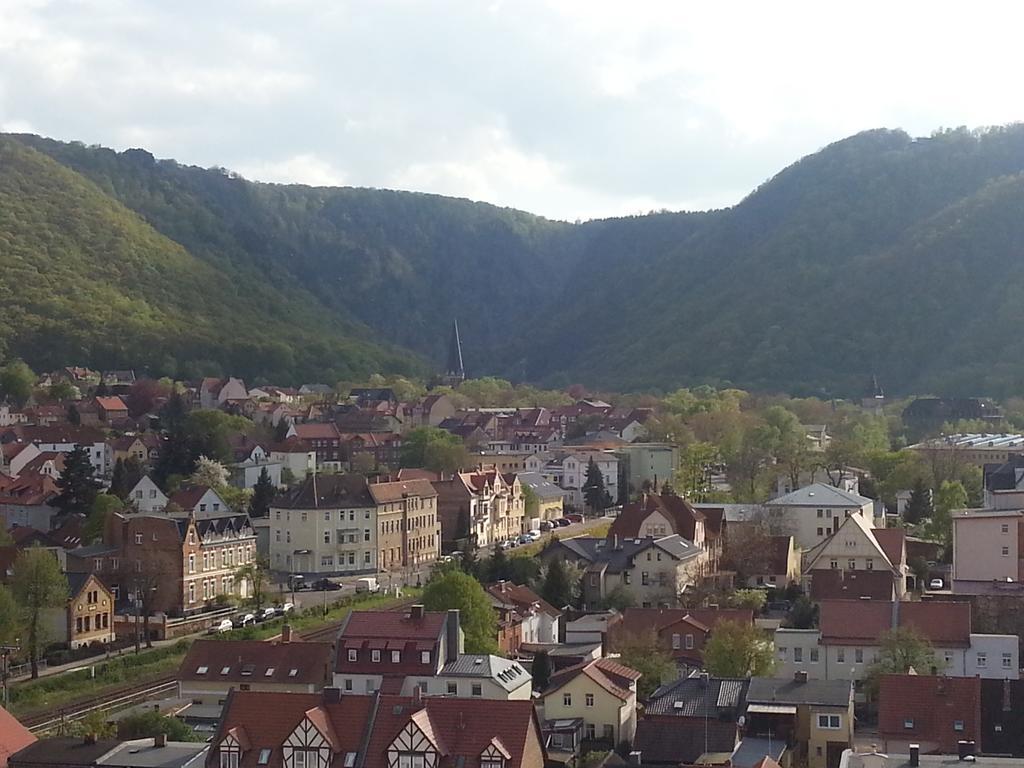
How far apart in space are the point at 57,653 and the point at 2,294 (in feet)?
334

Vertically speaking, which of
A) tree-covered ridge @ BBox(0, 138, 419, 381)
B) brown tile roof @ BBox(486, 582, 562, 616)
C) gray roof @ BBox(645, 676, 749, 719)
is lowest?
gray roof @ BBox(645, 676, 749, 719)

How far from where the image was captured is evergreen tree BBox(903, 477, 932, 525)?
74.9 meters

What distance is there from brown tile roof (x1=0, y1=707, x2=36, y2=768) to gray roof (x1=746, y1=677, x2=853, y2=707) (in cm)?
1608

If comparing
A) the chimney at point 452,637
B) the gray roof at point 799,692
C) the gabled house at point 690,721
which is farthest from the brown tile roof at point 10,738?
the gray roof at point 799,692

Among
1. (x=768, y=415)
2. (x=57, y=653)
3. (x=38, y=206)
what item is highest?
(x=38, y=206)

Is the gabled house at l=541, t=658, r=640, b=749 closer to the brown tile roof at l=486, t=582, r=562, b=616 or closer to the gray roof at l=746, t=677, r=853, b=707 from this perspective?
the gray roof at l=746, t=677, r=853, b=707

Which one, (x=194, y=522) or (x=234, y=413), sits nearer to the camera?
(x=194, y=522)

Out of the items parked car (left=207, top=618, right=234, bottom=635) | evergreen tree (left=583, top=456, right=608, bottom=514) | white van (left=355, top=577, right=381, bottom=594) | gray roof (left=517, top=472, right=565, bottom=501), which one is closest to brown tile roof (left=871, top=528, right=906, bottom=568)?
white van (left=355, top=577, right=381, bottom=594)

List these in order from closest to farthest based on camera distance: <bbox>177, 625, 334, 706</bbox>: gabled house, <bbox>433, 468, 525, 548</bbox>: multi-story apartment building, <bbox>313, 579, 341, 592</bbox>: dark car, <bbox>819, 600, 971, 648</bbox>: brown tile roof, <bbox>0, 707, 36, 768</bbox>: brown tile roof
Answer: <bbox>0, 707, 36, 768</bbox>: brown tile roof
<bbox>177, 625, 334, 706</bbox>: gabled house
<bbox>819, 600, 971, 648</bbox>: brown tile roof
<bbox>313, 579, 341, 592</bbox>: dark car
<bbox>433, 468, 525, 548</bbox>: multi-story apartment building

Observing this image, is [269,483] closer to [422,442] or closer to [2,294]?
[422,442]

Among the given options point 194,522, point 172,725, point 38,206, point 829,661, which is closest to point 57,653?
point 194,522

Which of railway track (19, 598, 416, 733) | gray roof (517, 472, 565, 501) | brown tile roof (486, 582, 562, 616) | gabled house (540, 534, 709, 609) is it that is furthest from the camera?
gray roof (517, 472, 565, 501)

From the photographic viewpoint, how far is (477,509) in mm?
77812

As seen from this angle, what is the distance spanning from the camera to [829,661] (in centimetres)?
4312
